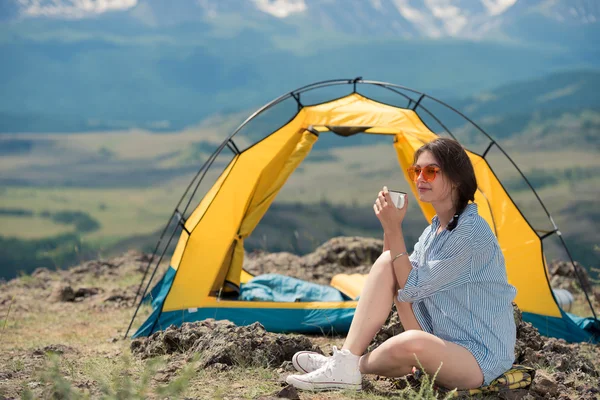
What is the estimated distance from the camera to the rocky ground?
9.90ft

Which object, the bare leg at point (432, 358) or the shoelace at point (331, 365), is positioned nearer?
the bare leg at point (432, 358)

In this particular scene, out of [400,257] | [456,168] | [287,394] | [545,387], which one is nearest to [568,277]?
[545,387]

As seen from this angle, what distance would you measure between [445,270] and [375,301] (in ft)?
1.10

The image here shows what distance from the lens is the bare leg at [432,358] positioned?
112 inches

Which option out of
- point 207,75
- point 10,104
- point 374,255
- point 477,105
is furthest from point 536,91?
point 374,255

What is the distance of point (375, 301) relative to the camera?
3.00 meters

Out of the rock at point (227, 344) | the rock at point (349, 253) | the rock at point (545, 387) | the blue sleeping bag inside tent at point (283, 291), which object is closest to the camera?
the rock at point (545, 387)

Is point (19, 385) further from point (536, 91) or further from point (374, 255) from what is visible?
point (536, 91)

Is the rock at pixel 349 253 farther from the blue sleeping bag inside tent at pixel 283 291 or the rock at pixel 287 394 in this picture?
the rock at pixel 287 394

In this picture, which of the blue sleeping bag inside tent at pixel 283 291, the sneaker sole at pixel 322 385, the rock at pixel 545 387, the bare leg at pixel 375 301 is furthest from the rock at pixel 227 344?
the blue sleeping bag inside tent at pixel 283 291

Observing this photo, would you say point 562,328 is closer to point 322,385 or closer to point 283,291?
point 283,291

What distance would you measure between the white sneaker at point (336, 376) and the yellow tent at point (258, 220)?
6.78ft

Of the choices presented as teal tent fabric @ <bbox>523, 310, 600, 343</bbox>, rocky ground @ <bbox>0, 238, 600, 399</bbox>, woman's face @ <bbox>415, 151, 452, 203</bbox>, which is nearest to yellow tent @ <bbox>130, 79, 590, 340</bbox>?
teal tent fabric @ <bbox>523, 310, 600, 343</bbox>

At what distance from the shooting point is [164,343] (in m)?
4.04
